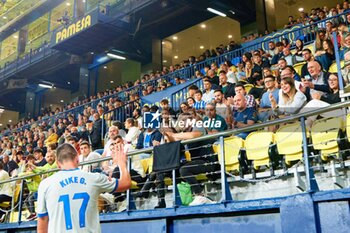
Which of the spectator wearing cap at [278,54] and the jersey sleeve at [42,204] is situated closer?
the jersey sleeve at [42,204]

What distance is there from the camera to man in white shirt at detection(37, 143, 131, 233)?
3342 mm

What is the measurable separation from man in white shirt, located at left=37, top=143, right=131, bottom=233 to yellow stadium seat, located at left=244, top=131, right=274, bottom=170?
231 cm

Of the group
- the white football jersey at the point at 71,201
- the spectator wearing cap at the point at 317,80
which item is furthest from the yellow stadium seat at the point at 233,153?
the white football jersey at the point at 71,201

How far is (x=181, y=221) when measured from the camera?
16.8ft

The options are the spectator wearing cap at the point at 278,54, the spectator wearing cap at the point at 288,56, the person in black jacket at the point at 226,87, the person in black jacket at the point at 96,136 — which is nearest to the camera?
the person in black jacket at the point at 226,87

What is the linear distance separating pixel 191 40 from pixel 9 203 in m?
15.7

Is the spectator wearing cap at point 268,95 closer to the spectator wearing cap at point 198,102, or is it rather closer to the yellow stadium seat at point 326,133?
the spectator wearing cap at point 198,102

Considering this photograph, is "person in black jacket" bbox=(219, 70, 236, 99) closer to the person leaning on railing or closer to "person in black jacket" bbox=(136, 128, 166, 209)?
"person in black jacket" bbox=(136, 128, 166, 209)

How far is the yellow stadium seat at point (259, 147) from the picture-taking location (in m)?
5.24

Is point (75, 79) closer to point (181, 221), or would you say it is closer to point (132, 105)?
point (132, 105)

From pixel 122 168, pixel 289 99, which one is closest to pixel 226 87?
pixel 289 99

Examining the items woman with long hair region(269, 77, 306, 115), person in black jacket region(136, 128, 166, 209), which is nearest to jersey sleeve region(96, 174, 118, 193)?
person in black jacket region(136, 128, 166, 209)

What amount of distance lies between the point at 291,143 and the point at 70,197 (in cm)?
288

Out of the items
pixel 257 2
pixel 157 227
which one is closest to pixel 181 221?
pixel 157 227
